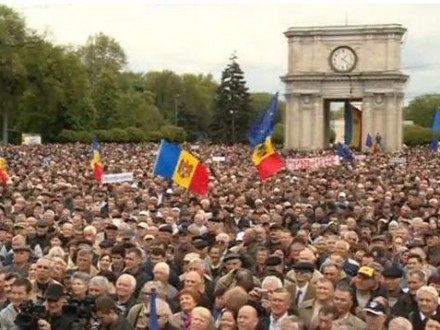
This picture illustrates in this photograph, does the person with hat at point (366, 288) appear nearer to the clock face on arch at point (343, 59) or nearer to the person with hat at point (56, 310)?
the person with hat at point (56, 310)

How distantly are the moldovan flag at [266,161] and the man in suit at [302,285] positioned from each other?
558 inches

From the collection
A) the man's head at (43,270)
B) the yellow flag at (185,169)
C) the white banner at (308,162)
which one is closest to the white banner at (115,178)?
the yellow flag at (185,169)

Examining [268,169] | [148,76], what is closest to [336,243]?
[268,169]

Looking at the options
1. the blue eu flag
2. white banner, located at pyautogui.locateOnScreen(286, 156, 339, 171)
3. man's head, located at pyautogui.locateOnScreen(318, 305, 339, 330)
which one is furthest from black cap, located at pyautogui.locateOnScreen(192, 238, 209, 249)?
white banner, located at pyautogui.locateOnScreen(286, 156, 339, 171)

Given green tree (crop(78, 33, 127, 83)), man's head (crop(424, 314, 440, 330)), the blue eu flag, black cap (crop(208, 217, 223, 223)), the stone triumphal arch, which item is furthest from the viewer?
green tree (crop(78, 33, 127, 83))

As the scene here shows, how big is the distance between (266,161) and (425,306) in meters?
16.3

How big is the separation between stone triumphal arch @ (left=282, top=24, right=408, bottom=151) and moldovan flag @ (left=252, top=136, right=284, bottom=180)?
49638mm

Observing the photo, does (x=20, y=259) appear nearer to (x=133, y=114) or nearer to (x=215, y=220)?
(x=215, y=220)

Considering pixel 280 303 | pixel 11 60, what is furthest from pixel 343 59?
pixel 280 303

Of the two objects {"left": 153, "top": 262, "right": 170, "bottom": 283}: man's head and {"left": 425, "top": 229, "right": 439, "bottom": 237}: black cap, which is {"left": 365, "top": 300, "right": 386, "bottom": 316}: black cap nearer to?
{"left": 153, "top": 262, "right": 170, "bottom": 283}: man's head

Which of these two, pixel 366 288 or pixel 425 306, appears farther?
pixel 366 288

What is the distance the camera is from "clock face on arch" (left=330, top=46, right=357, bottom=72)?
75.3 m

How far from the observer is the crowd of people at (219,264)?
360 inches

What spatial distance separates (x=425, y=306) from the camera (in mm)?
9398
